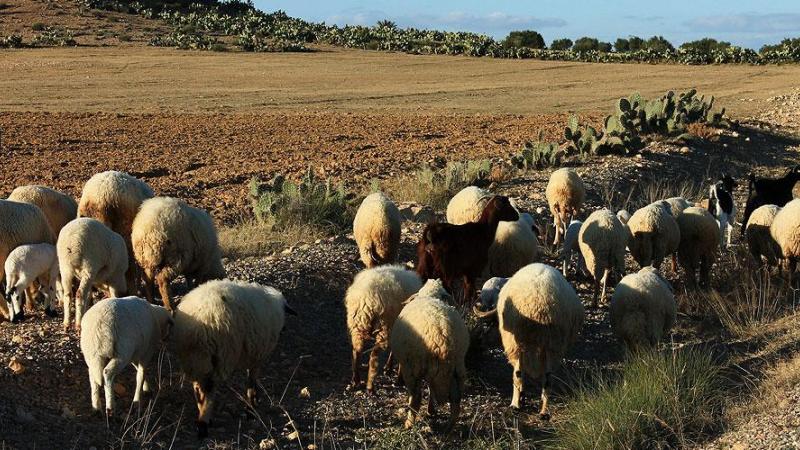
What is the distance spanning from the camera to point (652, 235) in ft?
38.9

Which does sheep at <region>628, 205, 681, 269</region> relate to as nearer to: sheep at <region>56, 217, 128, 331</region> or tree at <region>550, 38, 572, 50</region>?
sheep at <region>56, 217, 128, 331</region>

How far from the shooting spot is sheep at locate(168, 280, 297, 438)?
759 centimetres

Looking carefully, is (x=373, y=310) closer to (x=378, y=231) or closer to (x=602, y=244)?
(x=378, y=231)

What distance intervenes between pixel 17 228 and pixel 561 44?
226ft

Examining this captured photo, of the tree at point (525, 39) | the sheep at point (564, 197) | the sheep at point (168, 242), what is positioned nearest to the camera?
the sheep at point (168, 242)

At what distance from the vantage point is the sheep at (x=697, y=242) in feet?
40.7

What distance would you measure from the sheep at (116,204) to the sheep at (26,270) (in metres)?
0.86

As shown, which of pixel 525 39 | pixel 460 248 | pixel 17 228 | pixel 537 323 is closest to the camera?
pixel 537 323

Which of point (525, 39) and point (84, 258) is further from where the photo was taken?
point (525, 39)

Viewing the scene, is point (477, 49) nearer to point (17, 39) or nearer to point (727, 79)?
point (727, 79)

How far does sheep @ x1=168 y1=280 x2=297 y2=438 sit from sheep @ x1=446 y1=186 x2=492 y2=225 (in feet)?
16.2

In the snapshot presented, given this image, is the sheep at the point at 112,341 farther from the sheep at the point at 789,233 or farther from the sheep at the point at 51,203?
the sheep at the point at 789,233

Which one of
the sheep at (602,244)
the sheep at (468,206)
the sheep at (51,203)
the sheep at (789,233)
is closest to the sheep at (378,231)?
the sheep at (468,206)

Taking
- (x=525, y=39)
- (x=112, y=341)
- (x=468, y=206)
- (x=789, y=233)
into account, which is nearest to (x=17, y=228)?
(x=112, y=341)
